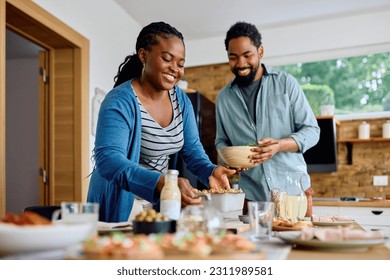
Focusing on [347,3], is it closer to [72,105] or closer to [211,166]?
[72,105]

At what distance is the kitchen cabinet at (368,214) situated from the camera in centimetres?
272

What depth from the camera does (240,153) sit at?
1205 millimetres

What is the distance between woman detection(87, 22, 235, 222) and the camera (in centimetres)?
107

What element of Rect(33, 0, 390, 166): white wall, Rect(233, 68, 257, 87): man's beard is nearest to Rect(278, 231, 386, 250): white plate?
Rect(233, 68, 257, 87): man's beard

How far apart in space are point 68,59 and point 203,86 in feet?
4.12

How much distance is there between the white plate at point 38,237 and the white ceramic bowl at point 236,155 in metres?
0.64

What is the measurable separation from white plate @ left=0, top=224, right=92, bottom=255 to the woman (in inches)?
15.6

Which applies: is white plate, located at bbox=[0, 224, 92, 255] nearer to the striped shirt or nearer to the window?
the striped shirt

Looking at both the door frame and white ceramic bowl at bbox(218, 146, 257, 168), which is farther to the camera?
the door frame

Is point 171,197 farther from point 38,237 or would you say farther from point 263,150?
point 263,150

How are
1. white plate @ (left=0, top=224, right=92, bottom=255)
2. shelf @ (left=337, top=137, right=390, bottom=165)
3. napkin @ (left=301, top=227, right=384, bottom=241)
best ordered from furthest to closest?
shelf @ (left=337, top=137, right=390, bottom=165)
napkin @ (left=301, top=227, right=384, bottom=241)
white plate @ (left=0, top=224, right=92, bottom=255)

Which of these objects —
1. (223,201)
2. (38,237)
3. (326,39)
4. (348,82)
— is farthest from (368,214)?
(38,237)

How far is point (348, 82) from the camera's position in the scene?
323cm

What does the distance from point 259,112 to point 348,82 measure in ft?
5.54
